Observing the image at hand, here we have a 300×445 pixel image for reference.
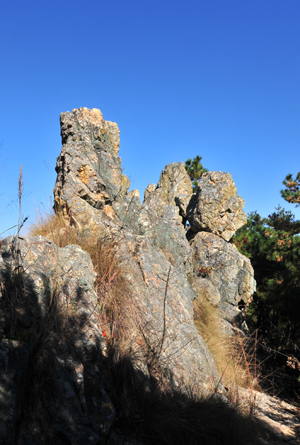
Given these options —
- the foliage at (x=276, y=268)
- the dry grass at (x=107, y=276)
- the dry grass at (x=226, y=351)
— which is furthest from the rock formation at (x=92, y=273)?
the foliage at (x=276, y=268)

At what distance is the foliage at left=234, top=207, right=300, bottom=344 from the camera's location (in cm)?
1114

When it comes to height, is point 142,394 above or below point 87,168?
below

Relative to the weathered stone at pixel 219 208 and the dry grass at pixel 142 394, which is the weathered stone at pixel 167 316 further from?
the weathered stone at pixel 219 208

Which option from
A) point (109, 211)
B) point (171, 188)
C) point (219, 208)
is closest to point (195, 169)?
point (171, 188)

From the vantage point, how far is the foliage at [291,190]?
1370 cm

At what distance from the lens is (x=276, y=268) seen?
15.3 meters

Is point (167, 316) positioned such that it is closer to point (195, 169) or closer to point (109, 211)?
point (109, 211)

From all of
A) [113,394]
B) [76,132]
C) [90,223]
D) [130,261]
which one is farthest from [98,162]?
[113,394]

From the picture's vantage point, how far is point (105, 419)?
2.55 meters

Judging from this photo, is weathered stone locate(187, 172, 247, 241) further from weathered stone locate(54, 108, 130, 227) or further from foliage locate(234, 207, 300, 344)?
weathered stone locate(54, 108, 130, 227)

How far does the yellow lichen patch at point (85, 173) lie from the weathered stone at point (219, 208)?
18.9 ft

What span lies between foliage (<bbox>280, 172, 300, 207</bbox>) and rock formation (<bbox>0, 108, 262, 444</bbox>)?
3634 millimetres

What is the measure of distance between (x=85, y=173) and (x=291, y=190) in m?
11.0

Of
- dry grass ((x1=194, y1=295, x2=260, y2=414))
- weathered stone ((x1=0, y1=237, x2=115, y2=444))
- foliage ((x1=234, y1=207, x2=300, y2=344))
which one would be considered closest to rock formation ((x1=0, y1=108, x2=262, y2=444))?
weathered stone ((x1=0, y1=237, x2=115, y2=444))
